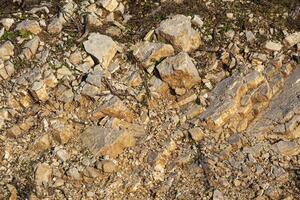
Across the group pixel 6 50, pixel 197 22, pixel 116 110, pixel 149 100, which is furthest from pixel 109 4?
pixel 116 110

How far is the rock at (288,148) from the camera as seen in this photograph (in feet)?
25.7

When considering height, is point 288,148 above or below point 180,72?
below

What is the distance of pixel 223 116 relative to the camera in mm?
8070

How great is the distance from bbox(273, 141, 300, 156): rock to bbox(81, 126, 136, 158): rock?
2.17 meters

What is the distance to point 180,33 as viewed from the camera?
→ 28.9 ft

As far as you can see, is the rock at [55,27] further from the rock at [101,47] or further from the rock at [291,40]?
the rock at [291,40]

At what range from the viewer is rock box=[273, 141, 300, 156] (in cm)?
784

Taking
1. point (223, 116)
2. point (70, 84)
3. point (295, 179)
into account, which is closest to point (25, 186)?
point (70, 84)

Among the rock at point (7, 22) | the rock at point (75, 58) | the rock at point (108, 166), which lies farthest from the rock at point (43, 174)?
the rock at point (7, 22)

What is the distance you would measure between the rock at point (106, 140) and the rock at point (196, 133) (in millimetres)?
888

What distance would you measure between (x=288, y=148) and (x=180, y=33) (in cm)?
258

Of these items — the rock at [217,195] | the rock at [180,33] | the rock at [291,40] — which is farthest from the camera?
the rock at [291,40]

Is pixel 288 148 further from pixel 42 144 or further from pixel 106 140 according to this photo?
pixel 42 144

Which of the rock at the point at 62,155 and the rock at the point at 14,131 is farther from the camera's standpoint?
the rock at the point at 14,131
